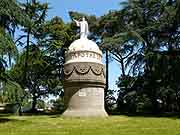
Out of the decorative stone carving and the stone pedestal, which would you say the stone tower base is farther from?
the decorative stone carving

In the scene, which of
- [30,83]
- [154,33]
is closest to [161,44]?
[154,33]

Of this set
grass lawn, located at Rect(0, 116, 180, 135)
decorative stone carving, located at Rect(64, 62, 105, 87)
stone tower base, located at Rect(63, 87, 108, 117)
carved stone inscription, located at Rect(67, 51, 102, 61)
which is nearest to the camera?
grass lawn, located at Rect(0, 116, 180, 135)

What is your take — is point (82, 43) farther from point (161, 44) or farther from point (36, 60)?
point (36, 60)

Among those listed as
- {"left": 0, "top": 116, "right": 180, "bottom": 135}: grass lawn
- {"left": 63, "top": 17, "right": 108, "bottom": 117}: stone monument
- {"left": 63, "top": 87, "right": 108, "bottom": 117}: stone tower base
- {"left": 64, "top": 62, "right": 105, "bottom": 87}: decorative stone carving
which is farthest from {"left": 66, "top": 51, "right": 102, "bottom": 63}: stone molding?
{"left": 0, "top": 116, "right": 180, "bottom": 135}: grass lawn

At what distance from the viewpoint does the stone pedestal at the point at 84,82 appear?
2327 centimetres

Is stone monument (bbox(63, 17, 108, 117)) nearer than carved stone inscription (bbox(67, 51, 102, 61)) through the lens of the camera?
Yes

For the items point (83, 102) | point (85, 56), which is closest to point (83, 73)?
point (85, 56)

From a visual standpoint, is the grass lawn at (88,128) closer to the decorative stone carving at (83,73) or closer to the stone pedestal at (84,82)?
the stone pedestal at (84,82)

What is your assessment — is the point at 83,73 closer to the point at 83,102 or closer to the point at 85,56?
the point at 85,56

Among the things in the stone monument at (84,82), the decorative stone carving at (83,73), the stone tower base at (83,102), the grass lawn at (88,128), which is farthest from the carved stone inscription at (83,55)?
the grass lawn at (88,128)

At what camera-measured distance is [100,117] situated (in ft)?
76.3

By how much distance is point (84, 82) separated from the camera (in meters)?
23.3

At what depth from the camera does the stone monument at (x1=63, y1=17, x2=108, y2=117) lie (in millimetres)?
23266

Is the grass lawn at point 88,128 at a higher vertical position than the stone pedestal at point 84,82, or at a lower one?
lower
